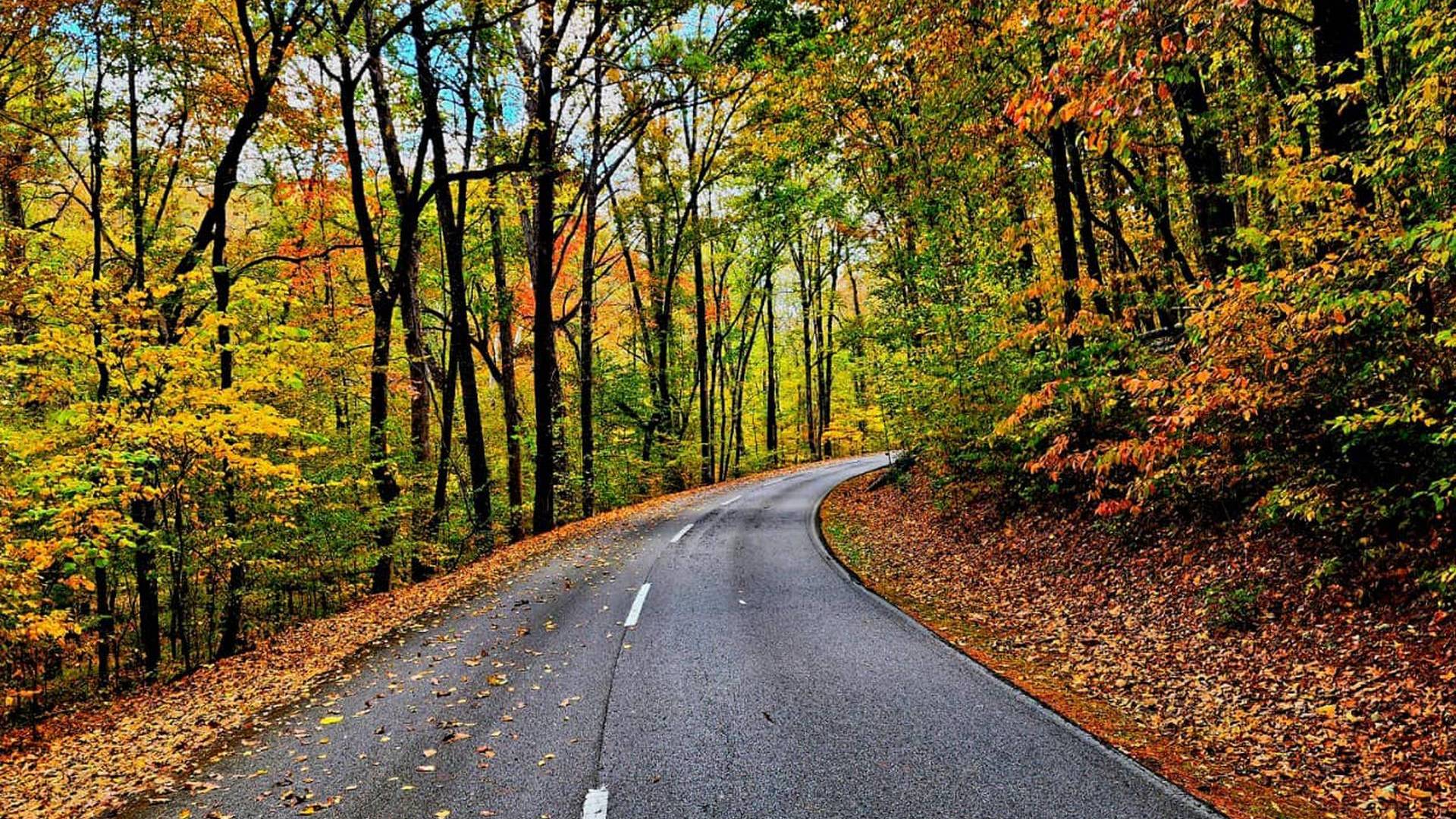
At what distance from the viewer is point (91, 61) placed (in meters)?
10.8

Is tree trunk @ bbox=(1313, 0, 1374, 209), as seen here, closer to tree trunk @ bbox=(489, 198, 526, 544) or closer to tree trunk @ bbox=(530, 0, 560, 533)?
tree trunk @ bbox=(530, 0, 560, 533)

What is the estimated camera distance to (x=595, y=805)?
396 centimetres

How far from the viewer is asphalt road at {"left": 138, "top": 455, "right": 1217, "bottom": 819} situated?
13.1 ft

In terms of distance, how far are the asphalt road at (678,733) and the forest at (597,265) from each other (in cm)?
268

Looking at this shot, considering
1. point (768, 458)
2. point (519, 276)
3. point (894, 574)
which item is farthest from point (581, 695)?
point (768, 458)

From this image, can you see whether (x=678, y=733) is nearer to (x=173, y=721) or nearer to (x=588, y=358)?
(x=173, y=721)

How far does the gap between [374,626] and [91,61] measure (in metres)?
9.95

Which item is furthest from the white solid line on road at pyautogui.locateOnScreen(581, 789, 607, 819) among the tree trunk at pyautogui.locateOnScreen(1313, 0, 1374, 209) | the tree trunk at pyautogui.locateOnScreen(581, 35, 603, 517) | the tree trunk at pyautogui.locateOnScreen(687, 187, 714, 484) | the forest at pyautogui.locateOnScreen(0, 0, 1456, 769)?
the tree trunk at pyautogui.locateOnScreen(687, 187, 714, 484)

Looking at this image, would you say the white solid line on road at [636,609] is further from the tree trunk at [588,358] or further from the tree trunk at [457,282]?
the tree trunk at [588,358]

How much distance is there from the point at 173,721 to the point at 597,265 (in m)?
16.3

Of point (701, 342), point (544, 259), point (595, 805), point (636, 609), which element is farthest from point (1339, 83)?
point (701, 342)

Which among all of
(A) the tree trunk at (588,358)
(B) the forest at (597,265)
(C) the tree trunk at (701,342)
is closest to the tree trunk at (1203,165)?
(B) the forest at (597,265)

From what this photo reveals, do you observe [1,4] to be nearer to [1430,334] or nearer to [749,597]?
[749,597]

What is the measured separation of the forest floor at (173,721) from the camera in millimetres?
5148
